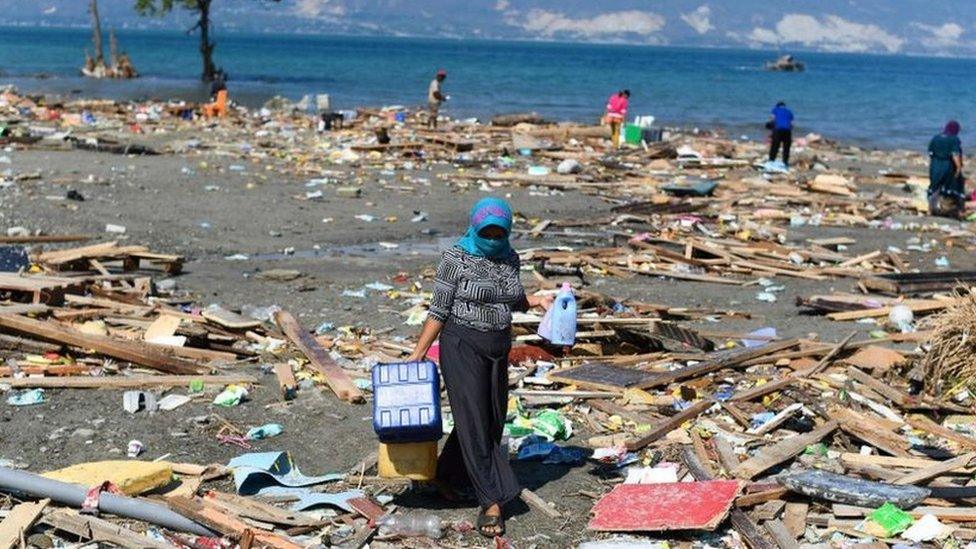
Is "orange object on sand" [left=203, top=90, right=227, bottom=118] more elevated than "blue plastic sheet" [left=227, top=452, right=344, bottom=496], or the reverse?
"blue plastic sheet" [left=227, top=452, right=344, bottom=496]

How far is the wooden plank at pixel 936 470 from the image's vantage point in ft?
21.3

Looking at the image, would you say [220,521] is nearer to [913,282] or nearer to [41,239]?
[41,239]

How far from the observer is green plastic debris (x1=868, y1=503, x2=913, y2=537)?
5887mm

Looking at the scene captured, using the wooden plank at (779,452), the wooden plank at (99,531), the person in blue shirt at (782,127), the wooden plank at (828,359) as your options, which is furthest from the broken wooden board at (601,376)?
the person in blue shirt at (782,127)

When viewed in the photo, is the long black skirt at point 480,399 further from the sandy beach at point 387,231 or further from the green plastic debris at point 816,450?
the green plastic debris at point 816,450

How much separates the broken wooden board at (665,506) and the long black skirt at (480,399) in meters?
0.54

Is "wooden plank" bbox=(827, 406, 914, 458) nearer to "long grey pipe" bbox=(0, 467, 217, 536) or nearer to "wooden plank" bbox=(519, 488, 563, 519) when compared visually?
"wooden plank" bbox=(519, 488, 563, 519)

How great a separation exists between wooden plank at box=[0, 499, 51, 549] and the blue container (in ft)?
5.54

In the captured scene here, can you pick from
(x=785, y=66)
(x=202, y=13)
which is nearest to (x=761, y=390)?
(x=202, y=13)

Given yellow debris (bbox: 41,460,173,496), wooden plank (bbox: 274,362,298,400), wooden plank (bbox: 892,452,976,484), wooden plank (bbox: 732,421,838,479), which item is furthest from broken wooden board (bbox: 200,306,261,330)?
wooden plank (bbox: 892,452,976,484)

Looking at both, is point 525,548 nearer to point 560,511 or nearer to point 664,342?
point 560,511

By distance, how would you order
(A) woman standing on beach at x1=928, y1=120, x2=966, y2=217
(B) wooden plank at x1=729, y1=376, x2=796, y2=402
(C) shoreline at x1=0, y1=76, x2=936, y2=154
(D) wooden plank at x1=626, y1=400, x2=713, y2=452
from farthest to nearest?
1. (C) shoreline at x1=0, y1=76, x2=936, y2=154
2. (A) woman standing on beach at x1=928, y1=120, x2=966, y2=217
3. (B) wooden plank at x1=729, y1=376, x2=796, y2=402
4. (D) wooden plank at x1=626, y1=400, x2=713, y2=452

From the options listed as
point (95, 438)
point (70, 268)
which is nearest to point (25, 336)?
point (95, 438)

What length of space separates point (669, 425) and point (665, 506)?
127 cm
